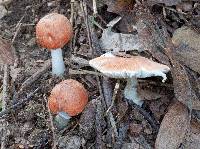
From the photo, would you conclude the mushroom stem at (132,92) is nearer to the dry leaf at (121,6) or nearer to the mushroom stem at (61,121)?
the mushroom stem at (61,121)

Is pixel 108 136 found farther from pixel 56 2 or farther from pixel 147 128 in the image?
pixel 56 2

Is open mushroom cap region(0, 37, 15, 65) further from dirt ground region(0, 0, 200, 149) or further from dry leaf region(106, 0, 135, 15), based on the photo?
dry leaf region(106, 0, 135, 15)

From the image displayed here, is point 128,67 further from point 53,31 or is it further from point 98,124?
point 53,31

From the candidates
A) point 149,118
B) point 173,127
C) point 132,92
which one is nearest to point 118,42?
point 132,92

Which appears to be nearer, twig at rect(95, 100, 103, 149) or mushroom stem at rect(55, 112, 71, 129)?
twig at rect(95, 100, 103, 149)

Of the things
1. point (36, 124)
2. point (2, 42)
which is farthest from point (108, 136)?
point (2, 42)

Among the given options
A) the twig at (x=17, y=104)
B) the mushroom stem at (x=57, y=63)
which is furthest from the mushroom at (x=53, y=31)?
the twig at (x=17, y=104)

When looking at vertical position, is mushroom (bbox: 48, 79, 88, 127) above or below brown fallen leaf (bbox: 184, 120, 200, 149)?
above

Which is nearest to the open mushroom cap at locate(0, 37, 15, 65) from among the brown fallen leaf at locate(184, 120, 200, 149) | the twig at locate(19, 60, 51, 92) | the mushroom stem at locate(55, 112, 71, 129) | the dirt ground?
the dirt ground
